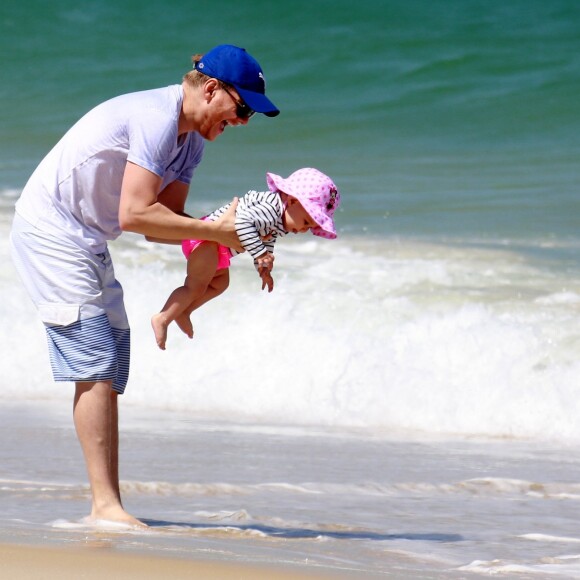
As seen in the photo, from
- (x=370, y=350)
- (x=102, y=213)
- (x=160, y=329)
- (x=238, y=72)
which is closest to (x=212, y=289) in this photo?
(x=160, y=329)

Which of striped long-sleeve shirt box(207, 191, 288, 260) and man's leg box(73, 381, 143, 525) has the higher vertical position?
striped long-sleeve shirt box(207, 191, 288, 260)

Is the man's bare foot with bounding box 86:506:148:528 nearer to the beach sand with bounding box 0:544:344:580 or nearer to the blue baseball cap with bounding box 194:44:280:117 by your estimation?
the beach sand with bounding box 0:544:344:580

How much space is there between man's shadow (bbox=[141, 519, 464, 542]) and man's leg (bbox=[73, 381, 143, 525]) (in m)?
0.15

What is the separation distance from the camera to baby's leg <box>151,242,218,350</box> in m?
4.15

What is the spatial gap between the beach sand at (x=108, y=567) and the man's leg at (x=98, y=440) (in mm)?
520

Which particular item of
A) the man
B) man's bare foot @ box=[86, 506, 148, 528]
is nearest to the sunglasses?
the man

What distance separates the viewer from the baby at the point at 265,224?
392 centimetres

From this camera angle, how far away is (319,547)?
3.86 metres

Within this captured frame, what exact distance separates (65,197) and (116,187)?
0.51 feet

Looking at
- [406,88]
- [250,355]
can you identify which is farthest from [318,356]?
[406,88]

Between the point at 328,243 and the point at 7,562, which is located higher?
the point at 328,243

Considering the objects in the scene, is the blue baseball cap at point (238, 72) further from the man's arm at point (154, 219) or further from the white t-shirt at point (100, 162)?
the man's arm at point (154, 219)

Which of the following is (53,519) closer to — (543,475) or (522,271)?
(543,475)

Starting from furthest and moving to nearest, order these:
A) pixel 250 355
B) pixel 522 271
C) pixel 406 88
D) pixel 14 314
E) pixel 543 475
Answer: pixel 406 88 < pixel 522 271 < pixel 14 314 < pixel 250 355 < pixel 543 475
